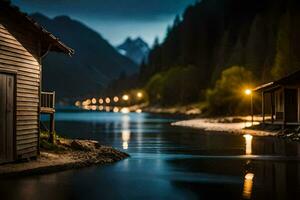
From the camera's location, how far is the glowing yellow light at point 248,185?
13.1m

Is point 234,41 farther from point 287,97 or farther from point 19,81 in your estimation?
point 19,81

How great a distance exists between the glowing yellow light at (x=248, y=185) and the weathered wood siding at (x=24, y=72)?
8.14 metres

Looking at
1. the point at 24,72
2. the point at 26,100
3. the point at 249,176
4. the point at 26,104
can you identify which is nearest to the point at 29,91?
the point at 26,100

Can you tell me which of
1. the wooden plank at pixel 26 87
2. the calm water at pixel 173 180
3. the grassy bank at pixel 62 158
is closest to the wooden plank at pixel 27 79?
the wooden plank at pixel 26 87

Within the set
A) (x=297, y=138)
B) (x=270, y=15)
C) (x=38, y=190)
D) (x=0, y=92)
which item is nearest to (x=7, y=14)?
(x=0, y=92)

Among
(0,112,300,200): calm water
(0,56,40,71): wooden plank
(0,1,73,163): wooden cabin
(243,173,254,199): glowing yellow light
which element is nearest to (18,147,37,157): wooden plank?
(0,1,73,163): wooden cabin

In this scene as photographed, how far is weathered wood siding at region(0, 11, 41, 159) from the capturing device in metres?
18.0

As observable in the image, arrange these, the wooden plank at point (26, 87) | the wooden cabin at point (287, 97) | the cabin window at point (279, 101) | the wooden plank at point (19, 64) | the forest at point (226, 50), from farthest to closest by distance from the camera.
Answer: the forest at point (226, 50) < the cabin window at point (279, 101) < the wooden cabin at point (287, 97) < the wooden plank at point (26, 87) < the wooden plank at point (19, 64)

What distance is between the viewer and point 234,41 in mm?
139625

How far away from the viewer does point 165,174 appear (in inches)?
693

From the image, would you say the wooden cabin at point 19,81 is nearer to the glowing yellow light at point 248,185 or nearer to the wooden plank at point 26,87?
the wooden plank at point 26,87

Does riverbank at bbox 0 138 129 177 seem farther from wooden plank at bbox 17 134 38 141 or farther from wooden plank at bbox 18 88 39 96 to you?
wooden plank at bbox 18 88 39 96

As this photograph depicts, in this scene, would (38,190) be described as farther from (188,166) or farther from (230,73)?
(230,73)

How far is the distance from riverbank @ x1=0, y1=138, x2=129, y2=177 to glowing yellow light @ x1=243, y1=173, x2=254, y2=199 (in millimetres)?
6207
